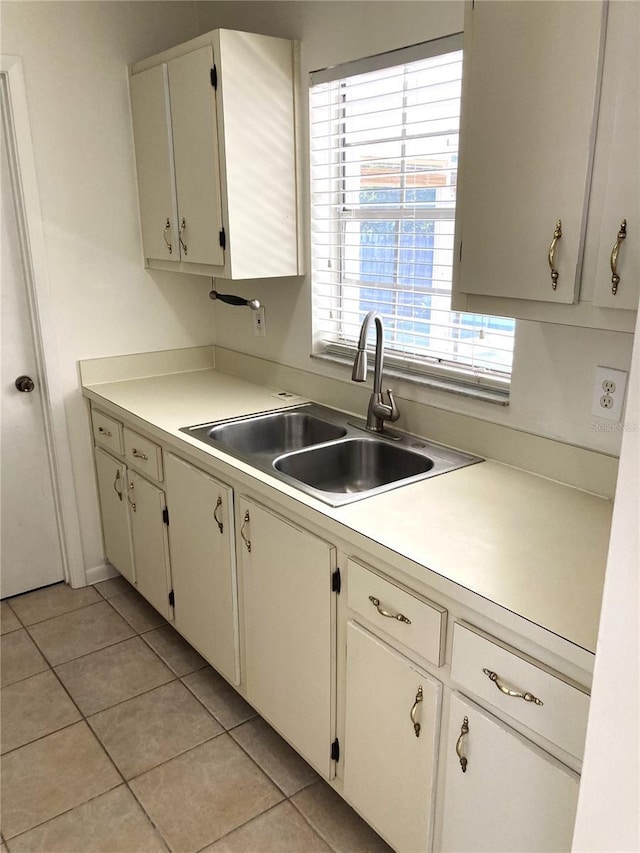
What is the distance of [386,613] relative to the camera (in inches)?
58.9

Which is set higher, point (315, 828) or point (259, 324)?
point (259, 324)

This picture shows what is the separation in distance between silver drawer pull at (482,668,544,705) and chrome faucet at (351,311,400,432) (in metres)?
0.98

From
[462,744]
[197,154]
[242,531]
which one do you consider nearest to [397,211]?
[197,154]

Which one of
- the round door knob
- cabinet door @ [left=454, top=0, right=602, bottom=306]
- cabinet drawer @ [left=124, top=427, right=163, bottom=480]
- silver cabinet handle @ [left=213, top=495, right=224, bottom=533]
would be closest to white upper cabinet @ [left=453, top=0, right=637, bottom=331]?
cabinet door @ [left=454, top=0, right=602, bottom=306]

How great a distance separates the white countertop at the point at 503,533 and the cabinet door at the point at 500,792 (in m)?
0.25

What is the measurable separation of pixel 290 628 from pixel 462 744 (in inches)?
24.2

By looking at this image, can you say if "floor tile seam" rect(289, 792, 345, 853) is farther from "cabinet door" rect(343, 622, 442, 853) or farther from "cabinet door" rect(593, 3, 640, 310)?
"cabinet door" rect(593, 3, 640, 310)

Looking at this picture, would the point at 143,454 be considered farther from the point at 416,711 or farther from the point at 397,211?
the point at 416,711

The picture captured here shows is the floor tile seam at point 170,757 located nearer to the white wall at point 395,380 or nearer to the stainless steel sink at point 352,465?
the stainless steel sink at point 352,465

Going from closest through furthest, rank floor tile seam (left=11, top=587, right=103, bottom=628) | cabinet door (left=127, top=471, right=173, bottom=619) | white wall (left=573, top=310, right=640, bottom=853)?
1. white wall (left=573, top=310, right=640, bottom=853)
2. cabinet door (left=127, top=471, right=173, bottom=619)
3. floor tile seam (left=11, top=587, right=103, bottom=628)

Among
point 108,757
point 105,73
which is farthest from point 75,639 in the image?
point 105,73

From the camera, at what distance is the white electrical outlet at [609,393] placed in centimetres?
162

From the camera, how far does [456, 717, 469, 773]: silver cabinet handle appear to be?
1.35 m

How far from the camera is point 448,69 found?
1918mm
